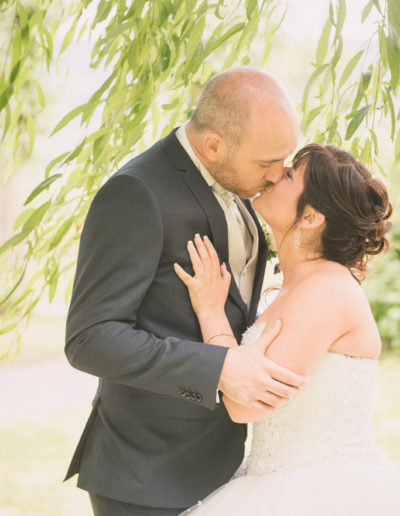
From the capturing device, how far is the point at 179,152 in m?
1.91

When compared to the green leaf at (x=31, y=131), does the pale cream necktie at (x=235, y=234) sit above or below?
below

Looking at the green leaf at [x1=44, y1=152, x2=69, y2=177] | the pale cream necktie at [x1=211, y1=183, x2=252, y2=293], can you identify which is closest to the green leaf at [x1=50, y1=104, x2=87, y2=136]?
the green leaf at [x1=44, y1=152, x2=69, y2=177]

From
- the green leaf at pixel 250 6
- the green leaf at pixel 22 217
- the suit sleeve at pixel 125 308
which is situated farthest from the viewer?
the green leaf at pixel 22 217

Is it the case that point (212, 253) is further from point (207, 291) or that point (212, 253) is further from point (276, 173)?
point (276, 173)

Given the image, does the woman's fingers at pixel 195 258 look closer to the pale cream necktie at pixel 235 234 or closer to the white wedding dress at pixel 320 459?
the pale cream necktie at pixel 235 234

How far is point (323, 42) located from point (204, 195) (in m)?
0.58

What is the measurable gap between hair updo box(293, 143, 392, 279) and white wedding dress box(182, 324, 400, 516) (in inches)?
13.3

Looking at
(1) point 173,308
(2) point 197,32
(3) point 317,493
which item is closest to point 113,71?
(2) point 197,32

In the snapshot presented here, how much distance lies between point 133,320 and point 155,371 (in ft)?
0.51

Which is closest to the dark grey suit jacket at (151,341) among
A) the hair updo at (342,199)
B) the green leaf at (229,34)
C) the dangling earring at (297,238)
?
the dangling earring at (297,238)

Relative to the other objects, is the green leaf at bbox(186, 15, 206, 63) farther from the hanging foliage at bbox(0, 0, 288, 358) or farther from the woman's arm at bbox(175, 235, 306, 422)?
the woman's arm at bbox(175, 235, 306, 422)

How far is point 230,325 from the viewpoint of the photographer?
1951 millimetres

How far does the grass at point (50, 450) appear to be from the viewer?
4492 millimetres

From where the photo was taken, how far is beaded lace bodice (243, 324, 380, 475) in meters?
1.91
